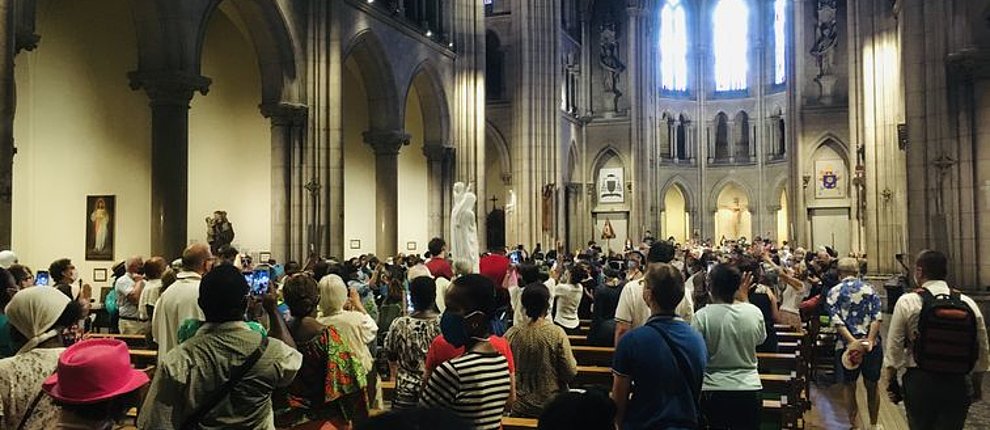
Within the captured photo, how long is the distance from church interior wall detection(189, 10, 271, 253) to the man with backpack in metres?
16.2

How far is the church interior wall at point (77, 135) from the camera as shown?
1545 cm

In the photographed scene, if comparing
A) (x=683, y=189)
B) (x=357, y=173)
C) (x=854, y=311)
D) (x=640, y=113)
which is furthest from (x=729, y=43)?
(x=854, y=311)

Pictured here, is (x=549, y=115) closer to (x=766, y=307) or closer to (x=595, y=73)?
(x=595, y=73)

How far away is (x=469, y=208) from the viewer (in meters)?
14.6

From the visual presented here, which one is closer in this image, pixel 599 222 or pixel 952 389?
pixel 952 389

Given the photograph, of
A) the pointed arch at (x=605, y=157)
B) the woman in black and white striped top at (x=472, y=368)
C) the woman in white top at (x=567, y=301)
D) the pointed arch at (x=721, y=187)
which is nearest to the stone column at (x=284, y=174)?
the woman in white top at (x=567, y=301)

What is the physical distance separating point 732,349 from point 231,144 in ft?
55.4

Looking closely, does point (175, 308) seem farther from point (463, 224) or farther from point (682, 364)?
point (463, 224)

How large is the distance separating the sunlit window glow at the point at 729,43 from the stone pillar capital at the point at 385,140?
30558 mm

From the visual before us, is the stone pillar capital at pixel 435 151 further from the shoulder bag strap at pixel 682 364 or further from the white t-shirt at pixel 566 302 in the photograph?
the shoulder bag strap at pixel 682 364

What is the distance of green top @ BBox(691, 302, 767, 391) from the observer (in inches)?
208

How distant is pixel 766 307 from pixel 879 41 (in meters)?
15.6

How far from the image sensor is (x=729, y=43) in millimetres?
48688

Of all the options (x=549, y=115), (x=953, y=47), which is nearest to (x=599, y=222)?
(x=549, y=115)
